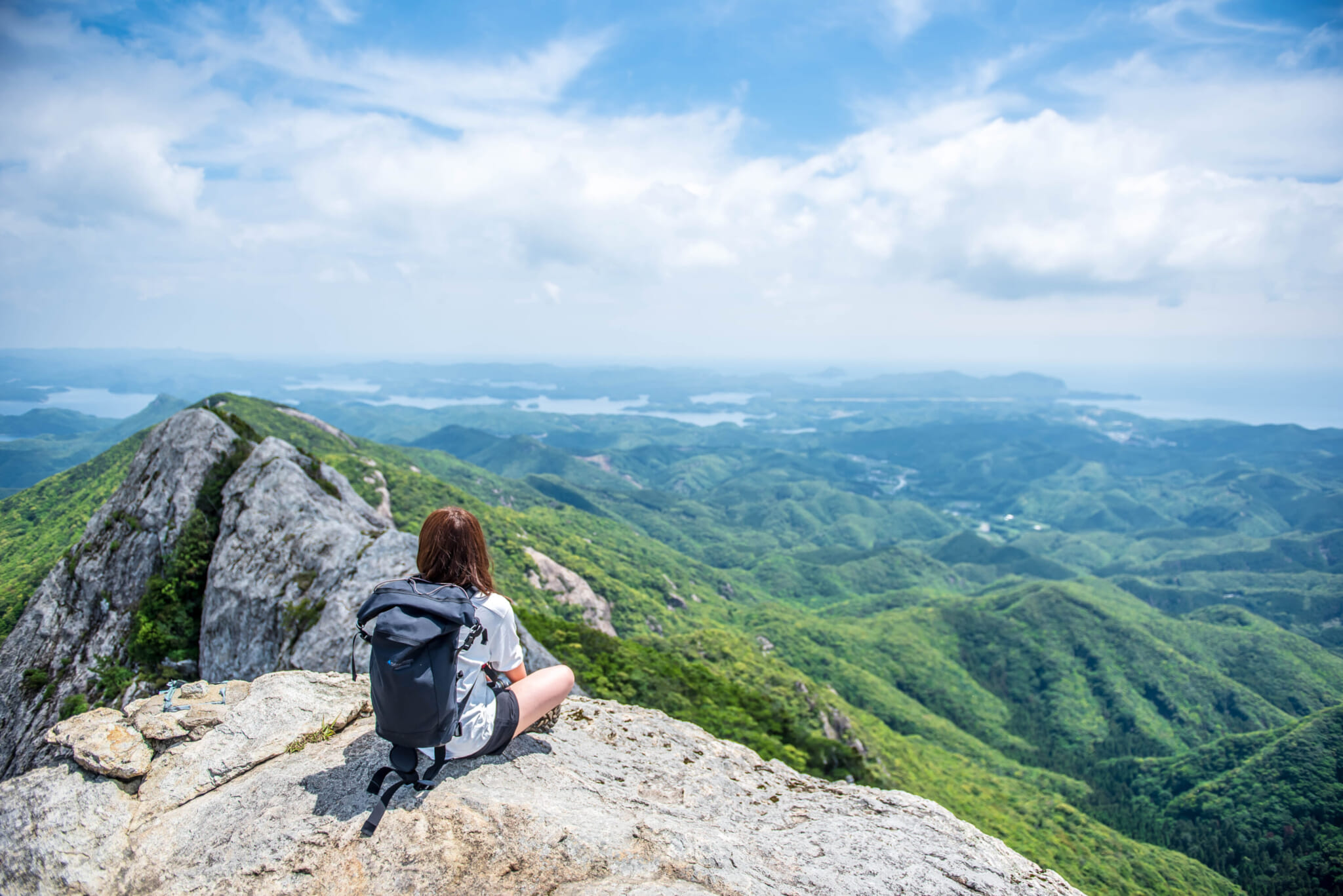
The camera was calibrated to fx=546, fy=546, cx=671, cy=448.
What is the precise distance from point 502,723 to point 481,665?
115 centimetres

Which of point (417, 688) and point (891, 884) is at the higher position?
point (417, 688)

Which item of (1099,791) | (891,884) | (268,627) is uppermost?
(891,884)

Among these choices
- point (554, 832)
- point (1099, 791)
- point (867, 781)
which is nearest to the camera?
point (554, 832)

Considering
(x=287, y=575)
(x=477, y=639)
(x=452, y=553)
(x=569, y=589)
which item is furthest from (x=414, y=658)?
(x=569, y=589)

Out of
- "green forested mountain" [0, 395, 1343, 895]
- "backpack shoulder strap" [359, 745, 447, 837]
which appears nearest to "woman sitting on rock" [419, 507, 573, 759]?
"backpack shoulder strap" [359, 745, 447, 837]

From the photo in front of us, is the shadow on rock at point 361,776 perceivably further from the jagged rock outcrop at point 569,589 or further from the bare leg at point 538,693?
the jagged rock outcrop at point 569,589

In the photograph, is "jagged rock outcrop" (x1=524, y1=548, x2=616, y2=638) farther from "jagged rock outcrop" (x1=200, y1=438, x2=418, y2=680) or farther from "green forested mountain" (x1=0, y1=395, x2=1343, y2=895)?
"jagged rock outcrop" (x1=200, y1=438, x2=418, y2=680)

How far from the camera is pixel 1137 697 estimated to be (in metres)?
125

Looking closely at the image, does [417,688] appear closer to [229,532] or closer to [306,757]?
[306,757]

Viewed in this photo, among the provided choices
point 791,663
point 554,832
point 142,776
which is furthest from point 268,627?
point 791,663

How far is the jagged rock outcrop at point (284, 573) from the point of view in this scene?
17.4 meters

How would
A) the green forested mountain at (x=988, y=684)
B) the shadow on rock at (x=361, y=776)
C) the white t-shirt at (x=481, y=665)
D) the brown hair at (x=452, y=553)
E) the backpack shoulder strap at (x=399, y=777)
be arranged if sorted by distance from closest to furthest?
the backpack shoulder strap at (x=399, y=777), the shadow on rock at (x=361, y=776), the brown hair at (x=452, y=553), the white t-shirt at (x=481, y=665), the green forested mountain at (x=988, y=684)

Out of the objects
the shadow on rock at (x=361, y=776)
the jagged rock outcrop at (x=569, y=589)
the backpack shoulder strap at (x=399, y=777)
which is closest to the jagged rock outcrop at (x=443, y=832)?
the shadow on rock at (x=361, y=776)

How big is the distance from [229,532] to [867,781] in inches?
1469
